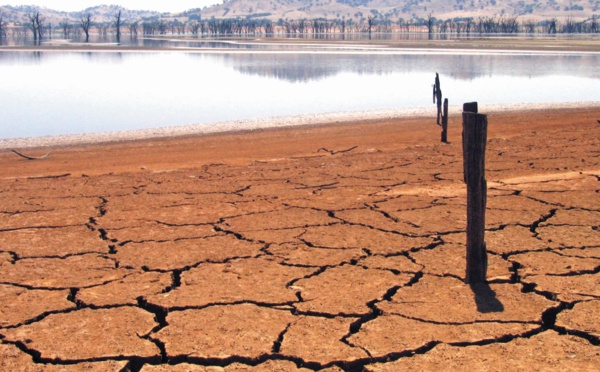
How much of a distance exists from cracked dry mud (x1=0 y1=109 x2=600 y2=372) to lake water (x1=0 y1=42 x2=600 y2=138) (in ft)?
27.7

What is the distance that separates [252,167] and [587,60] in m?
32.6

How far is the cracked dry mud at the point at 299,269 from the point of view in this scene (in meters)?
4.07

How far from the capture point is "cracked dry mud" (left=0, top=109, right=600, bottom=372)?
13.3 feet

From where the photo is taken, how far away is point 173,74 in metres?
30.9

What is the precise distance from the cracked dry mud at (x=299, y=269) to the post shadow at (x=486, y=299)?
0.02 metres

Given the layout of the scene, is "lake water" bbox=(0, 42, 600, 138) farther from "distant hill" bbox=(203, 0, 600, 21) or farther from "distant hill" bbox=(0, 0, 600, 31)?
"distant hill" bbox=(203, 0, 600, 21)

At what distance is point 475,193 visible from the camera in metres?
4.93

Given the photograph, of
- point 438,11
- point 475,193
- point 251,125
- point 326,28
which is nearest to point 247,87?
point 251,125

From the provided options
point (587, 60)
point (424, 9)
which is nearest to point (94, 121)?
point (587, 60)

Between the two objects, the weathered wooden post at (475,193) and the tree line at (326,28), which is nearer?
the weathered wooden post at (475,193)

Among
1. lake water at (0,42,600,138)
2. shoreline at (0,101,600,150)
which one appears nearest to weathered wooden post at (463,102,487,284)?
shoreline at (0,101,600,150)

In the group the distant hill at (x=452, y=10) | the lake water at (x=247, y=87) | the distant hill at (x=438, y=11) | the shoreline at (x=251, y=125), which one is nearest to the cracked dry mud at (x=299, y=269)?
the shoreline at (x=251, y=125)

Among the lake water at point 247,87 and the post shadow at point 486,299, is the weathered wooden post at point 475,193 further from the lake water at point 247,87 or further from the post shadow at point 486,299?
the lake water at point 247,87

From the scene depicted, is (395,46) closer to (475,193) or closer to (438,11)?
(475,193)
